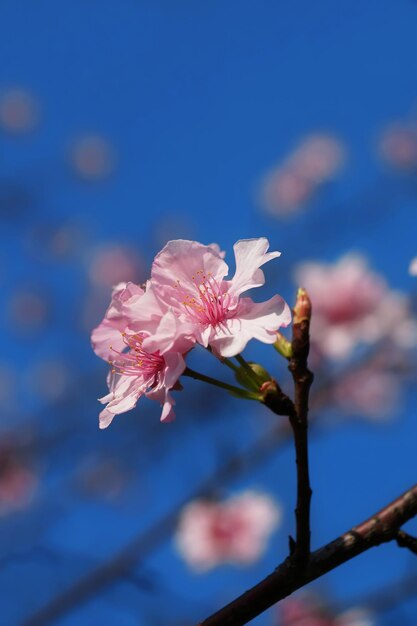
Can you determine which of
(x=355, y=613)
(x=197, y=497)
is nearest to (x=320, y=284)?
(x=197, y=497)

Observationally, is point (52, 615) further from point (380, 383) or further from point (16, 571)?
point (380, 383)

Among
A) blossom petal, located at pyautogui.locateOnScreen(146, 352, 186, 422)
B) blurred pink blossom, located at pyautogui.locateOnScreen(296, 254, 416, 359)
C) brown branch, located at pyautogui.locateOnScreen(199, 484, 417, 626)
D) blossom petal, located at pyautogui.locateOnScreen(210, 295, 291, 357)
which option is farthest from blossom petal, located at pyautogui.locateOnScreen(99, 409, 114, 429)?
blurred pink blossom, located at pyautogui.locateOnScreen(296, 254, 416, 359)

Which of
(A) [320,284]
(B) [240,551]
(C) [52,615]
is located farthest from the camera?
(B) [240,551]

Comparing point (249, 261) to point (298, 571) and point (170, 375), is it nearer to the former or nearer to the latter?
point (170, 375)

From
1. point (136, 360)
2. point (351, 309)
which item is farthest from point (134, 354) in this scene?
point (351, 309)

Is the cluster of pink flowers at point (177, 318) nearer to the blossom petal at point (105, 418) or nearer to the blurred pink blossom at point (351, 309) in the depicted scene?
the blossom petal at point (105, 418)

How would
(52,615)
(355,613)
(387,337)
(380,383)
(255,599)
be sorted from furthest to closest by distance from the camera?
(380,383)
(387,337)
(52,615)
(355,613)
(255,599)
